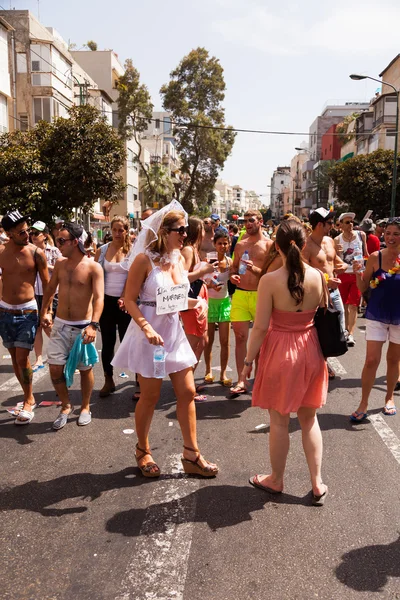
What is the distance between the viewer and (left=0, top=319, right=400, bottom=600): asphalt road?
9.69 ft

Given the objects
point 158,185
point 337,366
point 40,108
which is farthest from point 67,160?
point 158,185

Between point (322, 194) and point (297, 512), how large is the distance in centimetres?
8131

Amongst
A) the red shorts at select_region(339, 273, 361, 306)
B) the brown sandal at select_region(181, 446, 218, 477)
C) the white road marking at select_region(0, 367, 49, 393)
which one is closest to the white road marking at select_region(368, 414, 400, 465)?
the brown sandal at select_region(181, 446, 218, 477)

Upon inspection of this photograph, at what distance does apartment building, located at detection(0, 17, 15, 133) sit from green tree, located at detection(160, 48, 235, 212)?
1433 centimetres

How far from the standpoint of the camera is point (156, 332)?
13.6 feet

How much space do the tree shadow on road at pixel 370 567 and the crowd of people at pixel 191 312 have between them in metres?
0.60

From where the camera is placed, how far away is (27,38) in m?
34.7

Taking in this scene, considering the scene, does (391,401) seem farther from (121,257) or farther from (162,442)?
(121,257)

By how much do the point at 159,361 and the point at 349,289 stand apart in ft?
17.9

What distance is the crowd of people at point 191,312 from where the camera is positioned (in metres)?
3.75

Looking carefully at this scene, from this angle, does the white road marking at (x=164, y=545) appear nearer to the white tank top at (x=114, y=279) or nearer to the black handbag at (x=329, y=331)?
the black handbag at (x=329, y=331)

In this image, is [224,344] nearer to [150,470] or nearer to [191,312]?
[191,312]

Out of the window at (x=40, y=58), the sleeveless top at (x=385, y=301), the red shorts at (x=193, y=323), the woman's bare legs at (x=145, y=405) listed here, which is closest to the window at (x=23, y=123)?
the window at (x=40, y=58)

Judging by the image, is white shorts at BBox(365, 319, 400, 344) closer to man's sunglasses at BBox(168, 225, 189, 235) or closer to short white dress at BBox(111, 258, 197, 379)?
short white dress at BBox(111, 258, 197, 379)
